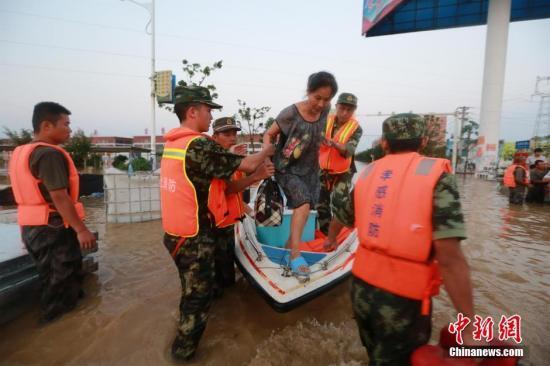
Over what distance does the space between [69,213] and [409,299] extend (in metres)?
2.83

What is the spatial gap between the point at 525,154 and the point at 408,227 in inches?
427

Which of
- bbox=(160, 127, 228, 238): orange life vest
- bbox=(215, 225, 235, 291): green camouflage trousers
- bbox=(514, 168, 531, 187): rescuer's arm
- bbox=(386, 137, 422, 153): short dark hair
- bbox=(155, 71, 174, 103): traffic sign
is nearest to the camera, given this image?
bbox=(386, 137, 422, 153): short dark hair

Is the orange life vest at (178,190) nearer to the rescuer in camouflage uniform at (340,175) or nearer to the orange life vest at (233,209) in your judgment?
the orange life vest at (233,209)

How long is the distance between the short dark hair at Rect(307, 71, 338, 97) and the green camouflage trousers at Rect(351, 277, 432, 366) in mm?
1858

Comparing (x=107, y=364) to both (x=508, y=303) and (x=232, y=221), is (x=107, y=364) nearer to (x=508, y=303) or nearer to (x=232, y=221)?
(x=232, y=221)

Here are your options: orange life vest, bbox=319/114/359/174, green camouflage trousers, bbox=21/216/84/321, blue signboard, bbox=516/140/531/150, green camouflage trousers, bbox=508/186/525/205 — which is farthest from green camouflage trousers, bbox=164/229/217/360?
blue signboard, bbox=516/140/531/150

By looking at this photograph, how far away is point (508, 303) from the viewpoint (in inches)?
129

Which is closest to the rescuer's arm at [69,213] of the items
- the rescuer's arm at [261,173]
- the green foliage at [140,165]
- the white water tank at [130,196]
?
the rescuer's arm at [261,173]

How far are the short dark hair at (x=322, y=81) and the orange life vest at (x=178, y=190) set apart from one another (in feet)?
4.00

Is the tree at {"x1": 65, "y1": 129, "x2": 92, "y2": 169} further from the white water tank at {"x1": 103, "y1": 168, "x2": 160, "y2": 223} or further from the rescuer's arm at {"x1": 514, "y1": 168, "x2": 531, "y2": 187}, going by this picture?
the rescuer's arm at {"x1": 514, "y1": 168, "x2": 531, "y2": 187}

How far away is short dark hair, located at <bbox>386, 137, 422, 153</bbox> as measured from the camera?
1483mm

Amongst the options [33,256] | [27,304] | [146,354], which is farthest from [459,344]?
[27,304]

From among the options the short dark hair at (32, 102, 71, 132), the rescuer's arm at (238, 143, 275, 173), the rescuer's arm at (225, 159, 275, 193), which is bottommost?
the rescuer's arm at (225, 159, 275, 193)

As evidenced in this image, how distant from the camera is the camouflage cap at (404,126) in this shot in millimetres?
1466
